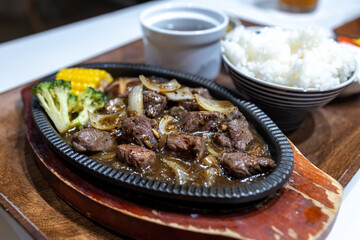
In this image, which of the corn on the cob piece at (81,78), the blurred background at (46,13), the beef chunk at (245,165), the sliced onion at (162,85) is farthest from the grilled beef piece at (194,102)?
the blurred background at (46,13)

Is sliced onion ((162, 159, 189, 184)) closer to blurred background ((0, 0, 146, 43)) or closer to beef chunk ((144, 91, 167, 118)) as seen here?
beef chunk ((144, 91, 167, 118))

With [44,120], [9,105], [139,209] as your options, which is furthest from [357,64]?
[9,105]

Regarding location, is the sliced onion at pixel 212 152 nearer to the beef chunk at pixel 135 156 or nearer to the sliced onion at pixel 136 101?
the beef chunk at pixel 135 156

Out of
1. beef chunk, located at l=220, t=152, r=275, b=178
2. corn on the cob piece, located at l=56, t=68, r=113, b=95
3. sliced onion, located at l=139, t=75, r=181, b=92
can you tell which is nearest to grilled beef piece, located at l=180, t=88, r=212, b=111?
sliced onion, located at l=139, t=75, r=181, b=92

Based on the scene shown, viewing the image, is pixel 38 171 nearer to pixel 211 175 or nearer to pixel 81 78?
pixel 81 78

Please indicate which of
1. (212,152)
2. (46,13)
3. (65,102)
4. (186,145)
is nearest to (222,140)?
(212,152)

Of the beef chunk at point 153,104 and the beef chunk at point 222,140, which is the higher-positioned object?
the beef chunk at point 153,104

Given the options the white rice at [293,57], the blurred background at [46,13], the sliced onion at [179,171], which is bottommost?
the blurred background at [46,13]
